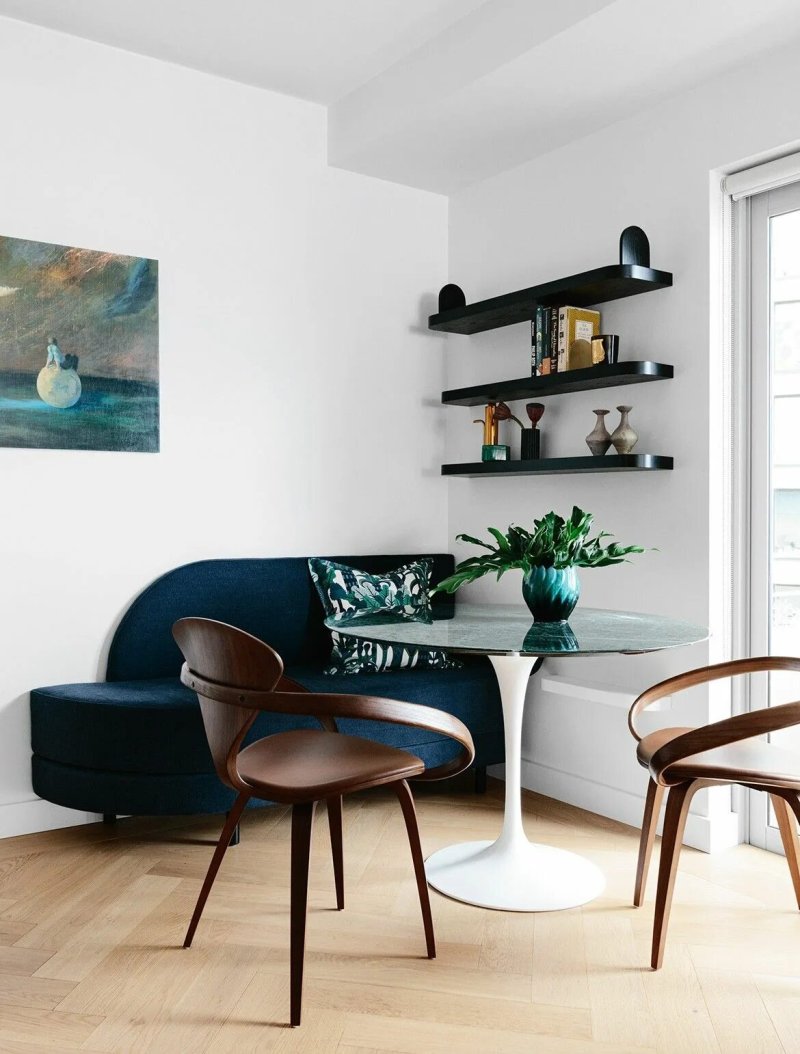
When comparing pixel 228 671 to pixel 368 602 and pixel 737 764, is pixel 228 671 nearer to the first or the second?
pixel 737 764

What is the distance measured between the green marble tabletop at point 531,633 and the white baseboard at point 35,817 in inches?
51.4

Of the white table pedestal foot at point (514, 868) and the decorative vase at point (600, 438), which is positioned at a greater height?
the decorative vase at point (600, 438)

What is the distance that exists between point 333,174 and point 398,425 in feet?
3.44

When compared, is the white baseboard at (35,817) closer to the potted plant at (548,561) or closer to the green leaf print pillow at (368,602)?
the green leaf print pillow at (368,602)

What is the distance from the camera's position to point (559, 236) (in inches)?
140

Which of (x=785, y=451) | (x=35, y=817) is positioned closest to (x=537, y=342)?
(x=785, y=451)

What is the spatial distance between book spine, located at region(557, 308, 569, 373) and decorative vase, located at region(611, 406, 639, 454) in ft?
0.86

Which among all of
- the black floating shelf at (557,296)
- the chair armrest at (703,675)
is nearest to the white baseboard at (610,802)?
the chair armrest at (703,675)

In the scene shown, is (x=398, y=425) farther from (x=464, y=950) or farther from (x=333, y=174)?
(x=464, y=950)

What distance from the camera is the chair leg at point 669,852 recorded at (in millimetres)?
2131

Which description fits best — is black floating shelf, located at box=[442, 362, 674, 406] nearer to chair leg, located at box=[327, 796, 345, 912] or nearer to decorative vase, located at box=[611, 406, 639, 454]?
decorative vase, located at box=[611, 406, 639, 454]

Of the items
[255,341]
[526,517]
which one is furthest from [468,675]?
[255,341]

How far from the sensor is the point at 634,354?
3.28 meters

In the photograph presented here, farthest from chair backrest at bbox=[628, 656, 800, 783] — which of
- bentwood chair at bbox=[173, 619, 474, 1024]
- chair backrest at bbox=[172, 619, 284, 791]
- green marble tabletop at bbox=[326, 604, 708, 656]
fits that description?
chair backrest at bbox=[172, 619, 284, 791]
